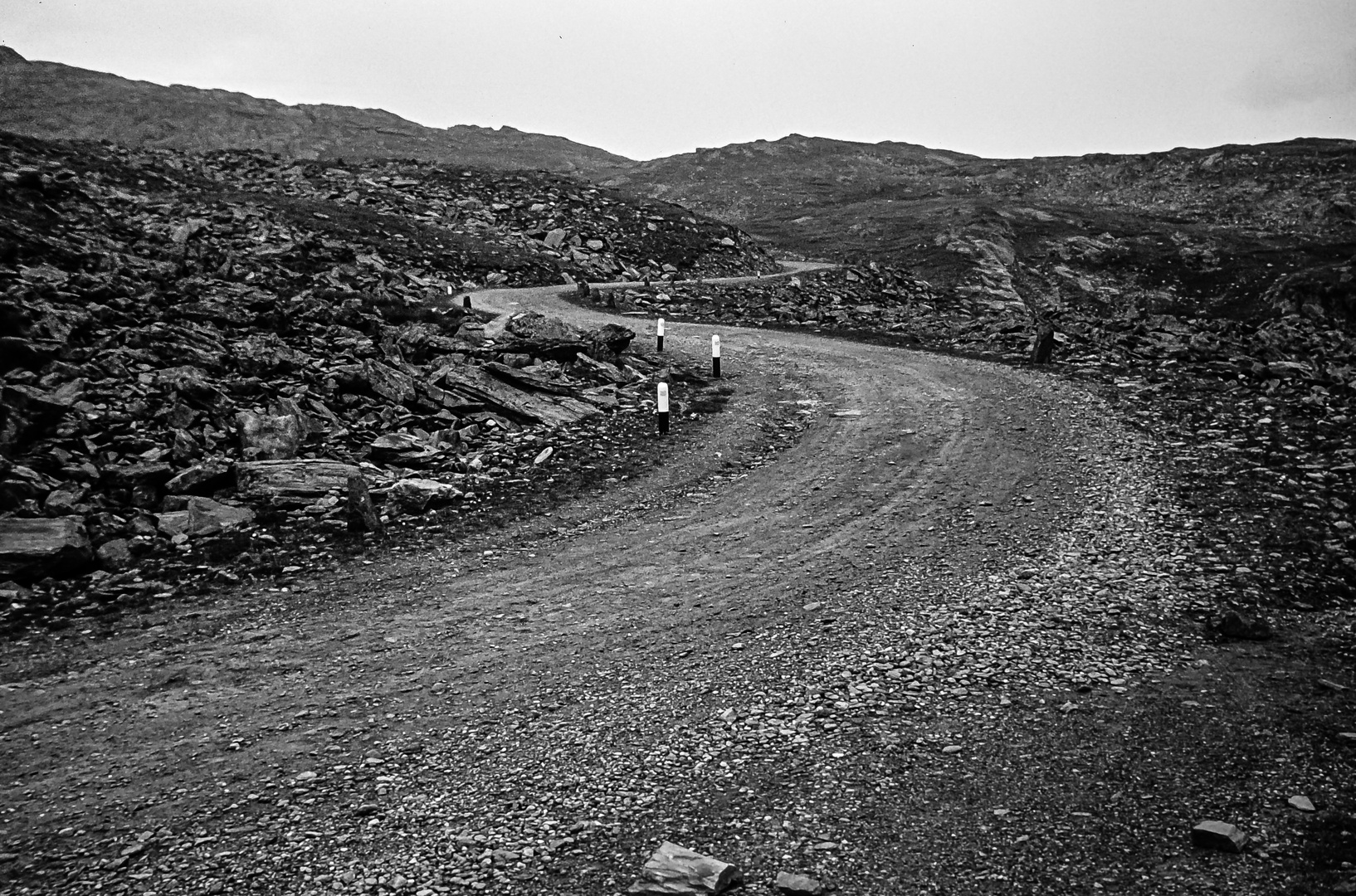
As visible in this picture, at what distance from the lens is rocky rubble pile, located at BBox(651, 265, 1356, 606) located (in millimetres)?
10203

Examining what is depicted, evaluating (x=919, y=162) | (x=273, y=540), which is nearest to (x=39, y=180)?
(x=273, y=540)

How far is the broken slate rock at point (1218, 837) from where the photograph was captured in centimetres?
541

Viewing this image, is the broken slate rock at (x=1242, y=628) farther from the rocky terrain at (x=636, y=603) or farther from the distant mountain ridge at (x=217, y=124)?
the distant mountain ridge at (x=217, y=124)

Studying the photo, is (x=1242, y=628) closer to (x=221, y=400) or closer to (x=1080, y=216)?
(x=221, y=400)

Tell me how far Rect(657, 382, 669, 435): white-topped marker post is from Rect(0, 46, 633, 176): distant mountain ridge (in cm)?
10532

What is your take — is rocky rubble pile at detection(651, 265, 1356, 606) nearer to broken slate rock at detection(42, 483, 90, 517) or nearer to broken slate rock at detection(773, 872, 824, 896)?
broken slate rock at detection(773, 872, 824, 896)

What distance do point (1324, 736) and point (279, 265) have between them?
98.0ft

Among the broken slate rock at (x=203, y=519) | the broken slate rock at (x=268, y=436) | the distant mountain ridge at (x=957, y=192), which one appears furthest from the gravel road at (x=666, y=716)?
the distant mountain ridge at (x=957, y=192)

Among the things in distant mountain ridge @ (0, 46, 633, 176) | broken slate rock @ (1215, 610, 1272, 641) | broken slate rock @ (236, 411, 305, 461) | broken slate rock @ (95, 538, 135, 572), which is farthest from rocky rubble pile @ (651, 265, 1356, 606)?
distant mountain ridge @ (0, 46, 633, 176)

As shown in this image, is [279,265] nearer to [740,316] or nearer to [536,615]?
[740,316]

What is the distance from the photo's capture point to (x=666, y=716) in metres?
7.25

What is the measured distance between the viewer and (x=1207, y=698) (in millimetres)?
7234

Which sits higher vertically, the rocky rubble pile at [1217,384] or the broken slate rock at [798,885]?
the rocky rubble pile at [1217,384]

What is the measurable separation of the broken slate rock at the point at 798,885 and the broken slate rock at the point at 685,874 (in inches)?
10.4
